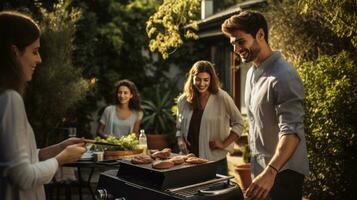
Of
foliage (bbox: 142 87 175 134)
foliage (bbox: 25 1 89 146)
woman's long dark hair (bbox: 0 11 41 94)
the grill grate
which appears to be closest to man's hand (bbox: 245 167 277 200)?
the grill grate

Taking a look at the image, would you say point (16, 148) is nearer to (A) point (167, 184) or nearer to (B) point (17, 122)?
(B) point (17, 122)

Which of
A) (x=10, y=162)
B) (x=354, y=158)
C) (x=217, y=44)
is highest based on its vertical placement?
(x=217, y=44)

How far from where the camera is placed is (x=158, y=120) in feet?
40.7

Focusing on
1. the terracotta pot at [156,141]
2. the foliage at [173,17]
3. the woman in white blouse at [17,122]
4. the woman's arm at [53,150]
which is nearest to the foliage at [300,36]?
the foliage at [173,17]

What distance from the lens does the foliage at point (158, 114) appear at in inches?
484

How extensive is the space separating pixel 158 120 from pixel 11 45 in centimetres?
1015

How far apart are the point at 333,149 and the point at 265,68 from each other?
3.57 metres

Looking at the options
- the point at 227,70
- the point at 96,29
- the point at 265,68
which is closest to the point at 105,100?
the point at 96,29

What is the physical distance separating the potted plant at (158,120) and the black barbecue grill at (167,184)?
28.9ft

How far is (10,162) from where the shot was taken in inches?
84.7

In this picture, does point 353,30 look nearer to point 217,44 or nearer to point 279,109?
point 279,109

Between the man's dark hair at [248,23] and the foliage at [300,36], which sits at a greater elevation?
the foliage at [300,36]

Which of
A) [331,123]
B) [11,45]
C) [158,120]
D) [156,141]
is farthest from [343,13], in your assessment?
[158,120]

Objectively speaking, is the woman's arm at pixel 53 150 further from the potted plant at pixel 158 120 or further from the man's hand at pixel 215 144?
the potted plant at pixel 158 120
